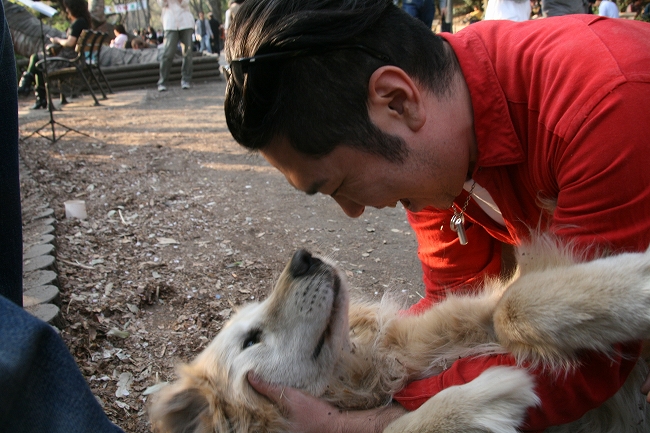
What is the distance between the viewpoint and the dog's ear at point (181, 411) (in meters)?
2.05

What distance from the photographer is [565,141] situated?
1.64 m

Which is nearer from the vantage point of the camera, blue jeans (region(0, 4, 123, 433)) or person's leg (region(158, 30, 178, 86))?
blue jeans (region(0, 4, 123, 433))

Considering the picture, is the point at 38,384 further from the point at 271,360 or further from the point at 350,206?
the point at 350,206

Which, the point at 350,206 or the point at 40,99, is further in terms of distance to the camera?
the point at 40,99

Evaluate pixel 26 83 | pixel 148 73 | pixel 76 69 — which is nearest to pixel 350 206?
pixel 76 69

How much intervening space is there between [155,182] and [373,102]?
452cm

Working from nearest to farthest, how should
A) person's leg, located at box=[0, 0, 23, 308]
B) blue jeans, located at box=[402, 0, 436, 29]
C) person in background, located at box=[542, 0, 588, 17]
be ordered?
person's leg, located at box=[0, 0, 23, 308]
person in background, located at box=[542, 0, 588, 17]
blue jeans, located at box=[402, 0, 436, 29]

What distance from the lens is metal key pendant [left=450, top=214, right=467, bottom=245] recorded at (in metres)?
2.33

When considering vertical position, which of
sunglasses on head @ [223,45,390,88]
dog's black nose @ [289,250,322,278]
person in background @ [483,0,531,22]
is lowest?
dog's black nose @ [289,250,322,278]

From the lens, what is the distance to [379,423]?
1.95 meters

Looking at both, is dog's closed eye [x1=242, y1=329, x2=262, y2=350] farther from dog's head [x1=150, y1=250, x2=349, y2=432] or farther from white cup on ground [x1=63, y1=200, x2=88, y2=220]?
white cup on ground [x1=63, y1=200, x2=88, y2=220]

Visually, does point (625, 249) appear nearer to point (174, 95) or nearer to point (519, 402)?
point (519, 402)

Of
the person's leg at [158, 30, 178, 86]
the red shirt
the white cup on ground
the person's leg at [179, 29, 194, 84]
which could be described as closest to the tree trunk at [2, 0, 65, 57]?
the person's leg at [158, 30, 178, 86]

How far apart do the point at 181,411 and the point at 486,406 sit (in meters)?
1.16
